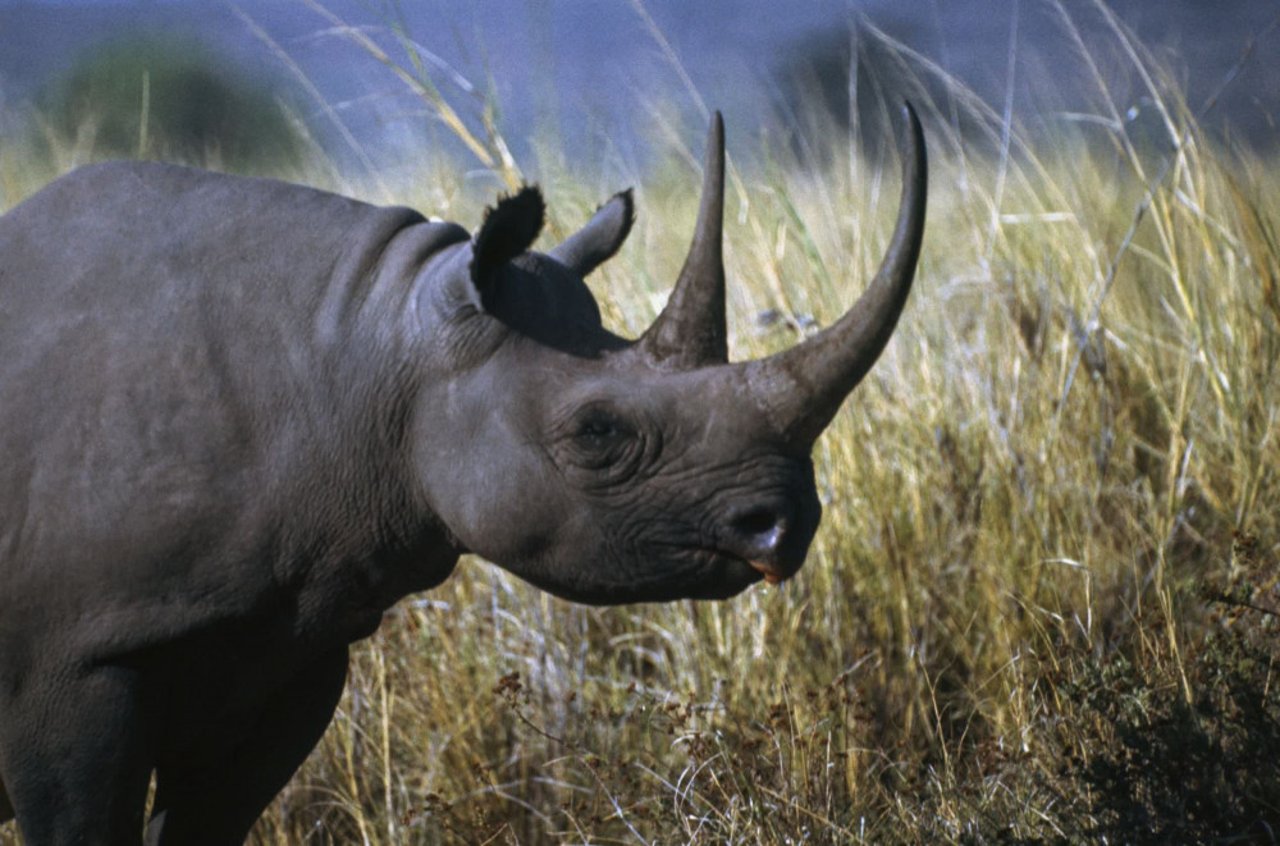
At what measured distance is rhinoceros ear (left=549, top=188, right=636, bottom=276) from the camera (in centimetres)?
358

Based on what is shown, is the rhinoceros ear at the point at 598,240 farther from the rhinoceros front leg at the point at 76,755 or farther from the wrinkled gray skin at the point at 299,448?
the rhinoceros front leg at the point at 76,755

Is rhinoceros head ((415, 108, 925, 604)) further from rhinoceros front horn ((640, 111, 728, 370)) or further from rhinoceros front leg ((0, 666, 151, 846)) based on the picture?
rhinoceros front leg ((0, 666, 151, 846))

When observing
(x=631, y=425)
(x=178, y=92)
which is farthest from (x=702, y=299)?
(x=178, y=92)

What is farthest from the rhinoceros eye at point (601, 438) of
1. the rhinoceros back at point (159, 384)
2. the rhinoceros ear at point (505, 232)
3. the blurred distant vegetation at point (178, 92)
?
the blurred distant vegetation at point (178, 92)

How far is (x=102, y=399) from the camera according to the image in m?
3.16

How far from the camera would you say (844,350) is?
305 cm

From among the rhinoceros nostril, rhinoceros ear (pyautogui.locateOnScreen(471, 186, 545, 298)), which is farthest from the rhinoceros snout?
rhinoceros ear (pyautogui.locateOnScreen(471, 186, 545, 298))

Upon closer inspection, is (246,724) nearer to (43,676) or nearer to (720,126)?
(43,676)

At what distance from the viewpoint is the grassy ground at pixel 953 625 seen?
389 cm

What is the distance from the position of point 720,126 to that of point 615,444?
1.92ft

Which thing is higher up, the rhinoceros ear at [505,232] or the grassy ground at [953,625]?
the rhinoceros ear at [505,232]

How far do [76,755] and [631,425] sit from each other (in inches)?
44.4

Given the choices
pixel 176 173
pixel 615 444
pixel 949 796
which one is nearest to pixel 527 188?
→ pixel 615 444

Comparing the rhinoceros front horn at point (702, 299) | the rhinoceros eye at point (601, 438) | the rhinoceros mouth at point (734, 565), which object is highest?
the rhinoceros front horn at point (702, 299)
